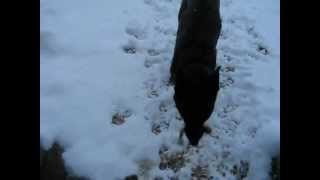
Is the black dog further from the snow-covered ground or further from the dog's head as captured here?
the snow-covered ground

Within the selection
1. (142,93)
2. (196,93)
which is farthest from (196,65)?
(142,93)

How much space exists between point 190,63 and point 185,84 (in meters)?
0.34

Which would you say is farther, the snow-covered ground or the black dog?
the snow-covered ground

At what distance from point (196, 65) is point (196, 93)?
1.25ft

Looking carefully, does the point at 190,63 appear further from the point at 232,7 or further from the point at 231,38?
the point at 232,7

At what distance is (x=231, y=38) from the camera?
6.68m

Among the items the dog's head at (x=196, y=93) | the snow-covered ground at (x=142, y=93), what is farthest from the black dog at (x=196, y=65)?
the snow-covered ground at (x=142, y=93)

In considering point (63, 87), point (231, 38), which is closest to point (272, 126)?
point (231, 38)

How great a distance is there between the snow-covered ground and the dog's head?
59 cm

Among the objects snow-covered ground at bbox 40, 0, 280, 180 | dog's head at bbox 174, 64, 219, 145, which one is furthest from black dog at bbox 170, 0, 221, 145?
snow-covered ground at bbox 40, 0, 280, 180

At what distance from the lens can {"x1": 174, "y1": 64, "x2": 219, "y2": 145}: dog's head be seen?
4.51 metres
